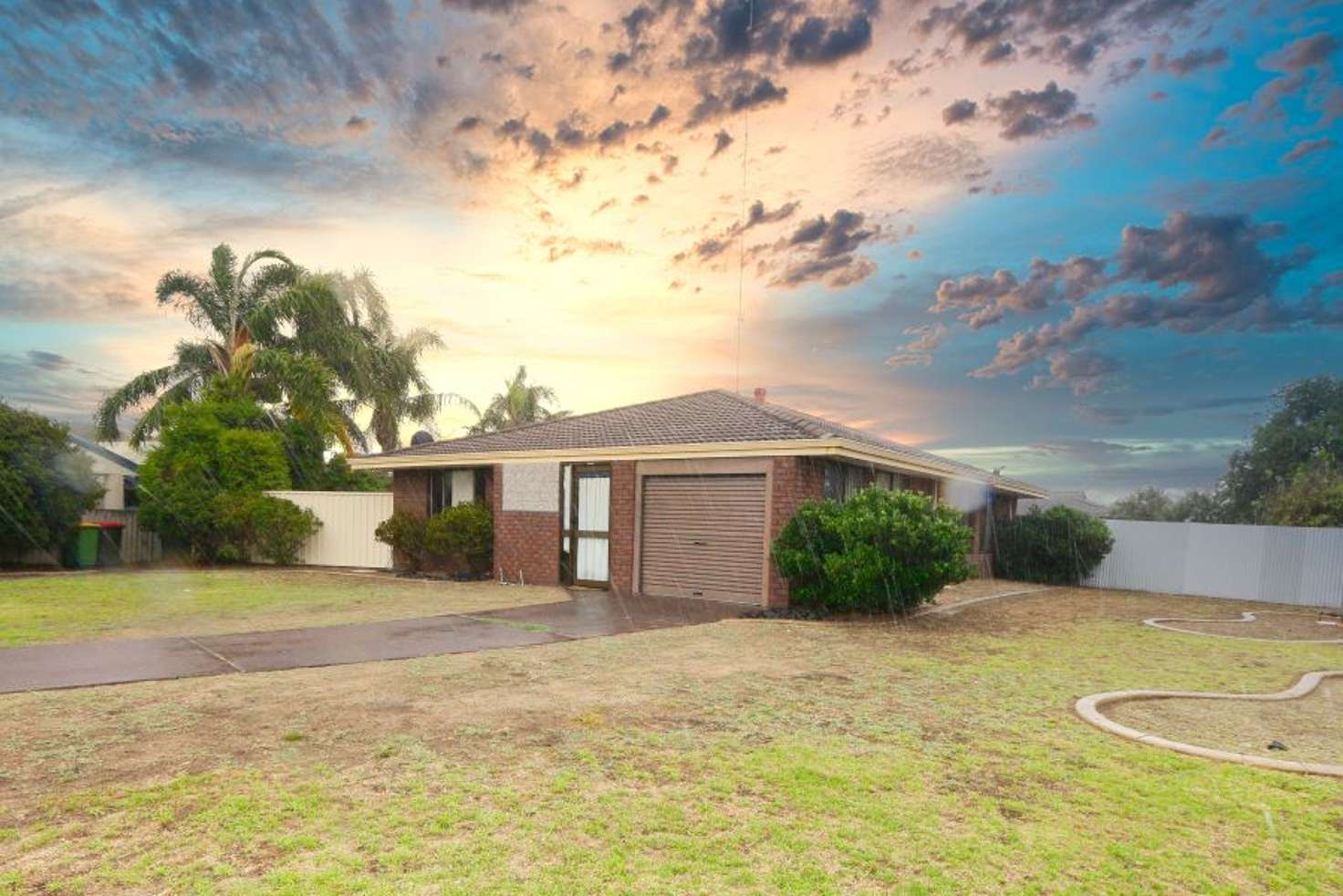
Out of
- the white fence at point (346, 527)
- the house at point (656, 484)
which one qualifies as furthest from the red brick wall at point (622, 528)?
the white fence at point (346, 527)

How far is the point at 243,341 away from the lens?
25469 mm

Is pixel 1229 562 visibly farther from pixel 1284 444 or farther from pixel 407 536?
pixel 1284 444

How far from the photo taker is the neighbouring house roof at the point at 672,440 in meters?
13.3

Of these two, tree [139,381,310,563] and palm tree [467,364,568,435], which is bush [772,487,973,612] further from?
palm tree [467,364,568,435]

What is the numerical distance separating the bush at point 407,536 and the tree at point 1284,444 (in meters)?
37.4

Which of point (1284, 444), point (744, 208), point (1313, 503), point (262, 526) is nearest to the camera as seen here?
point (744, 208)

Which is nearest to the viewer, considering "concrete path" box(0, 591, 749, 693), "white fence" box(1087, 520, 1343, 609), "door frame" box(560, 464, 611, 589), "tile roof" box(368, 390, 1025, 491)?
"concrete path" box(0, 591, 749, 693)

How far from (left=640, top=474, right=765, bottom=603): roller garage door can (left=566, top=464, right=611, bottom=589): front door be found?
926mm

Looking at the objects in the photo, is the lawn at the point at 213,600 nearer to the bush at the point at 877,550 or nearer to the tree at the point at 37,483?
the tree at the point at 37,483

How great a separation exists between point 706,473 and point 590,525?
3045mm

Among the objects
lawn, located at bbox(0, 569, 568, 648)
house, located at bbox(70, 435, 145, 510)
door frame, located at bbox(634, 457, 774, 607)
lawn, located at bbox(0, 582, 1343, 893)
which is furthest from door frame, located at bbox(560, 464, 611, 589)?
house, located at bbox(70, 435, 145, 510)

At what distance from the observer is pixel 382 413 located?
2798 cm

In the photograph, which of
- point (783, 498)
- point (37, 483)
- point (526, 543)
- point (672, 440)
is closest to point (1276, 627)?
point (783, 498)

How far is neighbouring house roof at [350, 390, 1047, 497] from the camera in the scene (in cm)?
1327
